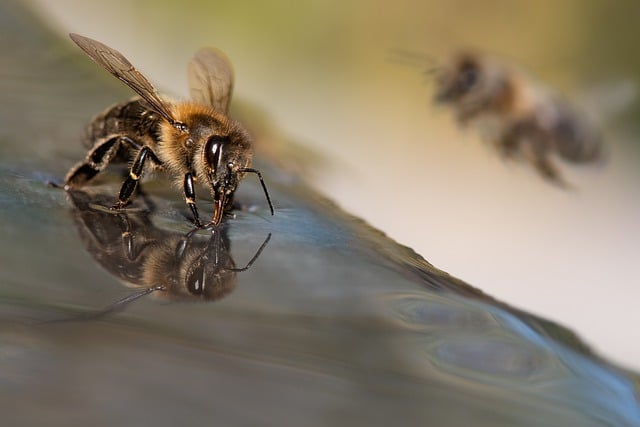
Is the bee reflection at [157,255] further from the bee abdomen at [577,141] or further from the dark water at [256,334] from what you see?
the bee abdomen at [577,141]

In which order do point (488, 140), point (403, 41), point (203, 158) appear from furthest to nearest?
point (403, 41) < point (488, 140) < point (203, 158)

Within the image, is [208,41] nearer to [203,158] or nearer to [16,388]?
[203,158]

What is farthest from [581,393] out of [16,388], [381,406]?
[16,388]

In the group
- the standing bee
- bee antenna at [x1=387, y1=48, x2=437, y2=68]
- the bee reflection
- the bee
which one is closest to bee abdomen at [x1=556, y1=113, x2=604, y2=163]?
the bee

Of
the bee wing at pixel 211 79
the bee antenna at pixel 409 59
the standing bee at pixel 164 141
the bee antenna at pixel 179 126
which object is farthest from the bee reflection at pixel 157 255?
the bee antenna at pixel 409 59

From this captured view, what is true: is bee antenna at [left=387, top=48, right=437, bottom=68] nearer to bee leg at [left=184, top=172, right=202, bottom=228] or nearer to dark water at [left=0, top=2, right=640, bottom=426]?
bee leg at [left=184, top=172, right=202, bottom=228]

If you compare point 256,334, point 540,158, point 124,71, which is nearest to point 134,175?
point 124,71
